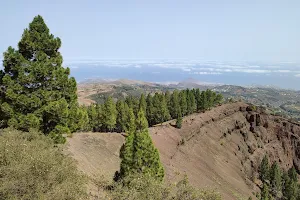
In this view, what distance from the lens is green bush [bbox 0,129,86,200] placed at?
13.7 metres

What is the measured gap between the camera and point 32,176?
14.2m

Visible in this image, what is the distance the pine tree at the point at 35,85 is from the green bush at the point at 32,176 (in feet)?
19.3

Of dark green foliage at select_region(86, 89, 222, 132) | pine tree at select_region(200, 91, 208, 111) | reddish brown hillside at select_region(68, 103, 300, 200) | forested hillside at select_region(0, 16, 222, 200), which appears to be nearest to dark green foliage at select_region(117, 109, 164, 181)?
forested hillside at select_region(0, 16, 222, 200)

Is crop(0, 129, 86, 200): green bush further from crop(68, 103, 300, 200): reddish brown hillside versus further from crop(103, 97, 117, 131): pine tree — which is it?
crop(103, 97, 117, 131): pine tree

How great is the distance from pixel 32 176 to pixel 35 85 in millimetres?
10638

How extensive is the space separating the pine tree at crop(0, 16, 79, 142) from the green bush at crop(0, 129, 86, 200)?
587 cm

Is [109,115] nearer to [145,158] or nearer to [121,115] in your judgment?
[121,115]

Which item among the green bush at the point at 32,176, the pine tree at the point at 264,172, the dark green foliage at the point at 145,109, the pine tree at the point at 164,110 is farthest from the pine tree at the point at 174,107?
the green bush at the point at 32,176

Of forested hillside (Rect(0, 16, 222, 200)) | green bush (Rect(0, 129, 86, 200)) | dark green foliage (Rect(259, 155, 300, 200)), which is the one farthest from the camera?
dark green foliage (Rect(259, 155, 300, 200))

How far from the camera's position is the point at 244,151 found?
305ft

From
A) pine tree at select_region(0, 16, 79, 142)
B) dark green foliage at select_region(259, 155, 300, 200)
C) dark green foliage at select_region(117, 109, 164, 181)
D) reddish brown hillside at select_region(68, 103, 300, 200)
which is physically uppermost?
pine tree at select_region(0, 16, 79, 142)

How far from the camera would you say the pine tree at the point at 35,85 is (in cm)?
2208

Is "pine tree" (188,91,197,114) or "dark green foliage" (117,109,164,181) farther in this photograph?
"pine tree" (188,91,197,114)

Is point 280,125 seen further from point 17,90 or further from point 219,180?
point 17,90
